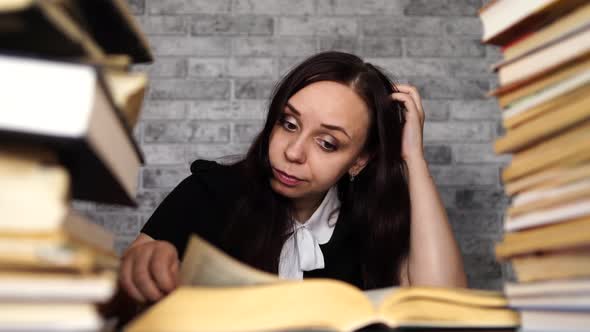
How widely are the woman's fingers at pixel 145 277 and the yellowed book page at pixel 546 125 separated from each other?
0.40 m

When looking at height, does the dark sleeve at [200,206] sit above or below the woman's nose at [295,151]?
below

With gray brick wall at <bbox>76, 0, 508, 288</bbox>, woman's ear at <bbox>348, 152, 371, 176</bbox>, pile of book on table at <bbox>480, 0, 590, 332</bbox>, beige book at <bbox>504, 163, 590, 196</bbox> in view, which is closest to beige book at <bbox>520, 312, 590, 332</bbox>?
pile of book on table at <bbox>480, 0, 590, 332</bbox>

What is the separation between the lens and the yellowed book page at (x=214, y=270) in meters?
0.51

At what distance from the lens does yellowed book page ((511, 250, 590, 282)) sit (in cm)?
43

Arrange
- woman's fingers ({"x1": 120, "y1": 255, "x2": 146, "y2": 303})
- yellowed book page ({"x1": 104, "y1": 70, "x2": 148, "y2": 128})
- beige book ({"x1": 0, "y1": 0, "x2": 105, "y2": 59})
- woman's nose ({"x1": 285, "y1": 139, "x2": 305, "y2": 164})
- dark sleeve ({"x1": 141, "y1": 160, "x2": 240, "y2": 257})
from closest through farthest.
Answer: beige book ({"x1": 0, "y1": 0, "x2": 105, "y2": 59}) < yellowed book page ({"x1": 104, "y1": 70, "x2": 148, "y2": 128}) < woman's fingers ({"x1": 120, "y1": 255, "x2": 146, "y2": 303}) < woman's nose ({"x1": 285, "y1": 139, "x2": 305, "y2": 164}) < dark sleeve ({"x1": 141, "y1": 160, "x2": 240, "y2": 257})

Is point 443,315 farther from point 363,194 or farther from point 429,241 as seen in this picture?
point 363,194

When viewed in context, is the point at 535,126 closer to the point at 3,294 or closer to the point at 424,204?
the point at 3,294

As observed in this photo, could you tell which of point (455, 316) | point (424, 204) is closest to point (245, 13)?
point (424, 204)

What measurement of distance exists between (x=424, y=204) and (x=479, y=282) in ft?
2.67

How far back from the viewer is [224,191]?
1383 millimetres

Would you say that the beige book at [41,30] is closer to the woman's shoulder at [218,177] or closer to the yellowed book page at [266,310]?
the yellowed book page at [266,310]

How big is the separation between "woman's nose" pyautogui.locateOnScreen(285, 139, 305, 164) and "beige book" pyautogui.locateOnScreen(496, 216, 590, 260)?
0.69 m

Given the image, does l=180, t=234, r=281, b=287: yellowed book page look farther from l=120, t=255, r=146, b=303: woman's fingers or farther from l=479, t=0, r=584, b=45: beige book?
l=479, t=0, r=584, b=45: beige book

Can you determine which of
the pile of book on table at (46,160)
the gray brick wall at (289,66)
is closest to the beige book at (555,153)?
the pile of book on table at (46,160)
